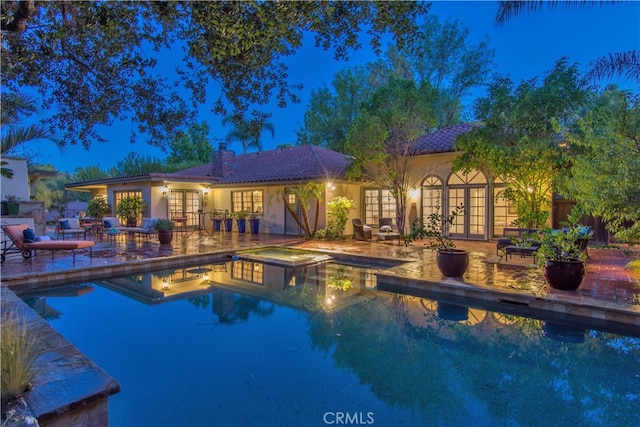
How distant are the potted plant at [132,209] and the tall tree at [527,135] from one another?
14481 millimetres

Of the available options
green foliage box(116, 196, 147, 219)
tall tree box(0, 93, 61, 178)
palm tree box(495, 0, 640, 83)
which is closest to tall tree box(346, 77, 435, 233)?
palm tree box(495, 0, 640, 83)

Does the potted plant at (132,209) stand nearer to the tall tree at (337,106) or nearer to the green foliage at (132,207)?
the green foliage at (132,207)

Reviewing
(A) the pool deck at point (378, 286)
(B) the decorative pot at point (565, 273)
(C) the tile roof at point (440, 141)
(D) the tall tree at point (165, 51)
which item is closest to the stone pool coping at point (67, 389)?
(A) the pool deck at point (378, 286)

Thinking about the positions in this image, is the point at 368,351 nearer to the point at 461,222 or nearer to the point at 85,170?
the point at 461,222

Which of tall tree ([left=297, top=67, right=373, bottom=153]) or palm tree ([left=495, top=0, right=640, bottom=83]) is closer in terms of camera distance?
palm tree ([left=495, top=0, right=640, bottom=83])

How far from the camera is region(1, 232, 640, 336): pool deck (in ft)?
19.5

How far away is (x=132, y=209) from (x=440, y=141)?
14.5 m

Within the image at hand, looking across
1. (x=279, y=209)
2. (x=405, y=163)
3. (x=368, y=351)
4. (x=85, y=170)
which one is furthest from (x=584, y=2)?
(x=85, y=170)

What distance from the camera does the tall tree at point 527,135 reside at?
1026cm

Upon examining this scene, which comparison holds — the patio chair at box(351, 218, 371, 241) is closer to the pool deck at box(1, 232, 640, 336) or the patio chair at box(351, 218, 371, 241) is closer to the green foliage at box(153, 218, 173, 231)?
the pool deck at box(1, 232, 640, 336)

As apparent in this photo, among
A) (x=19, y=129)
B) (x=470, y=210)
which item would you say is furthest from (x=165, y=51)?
(x=470, y=210)

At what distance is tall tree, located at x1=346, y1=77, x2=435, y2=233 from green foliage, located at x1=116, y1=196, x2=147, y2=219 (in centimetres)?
1057

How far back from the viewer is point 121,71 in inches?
192

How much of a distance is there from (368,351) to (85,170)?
33.7 m
